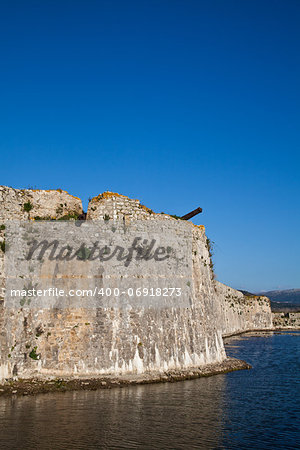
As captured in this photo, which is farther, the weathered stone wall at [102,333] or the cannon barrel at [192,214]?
the cannon barrel at [192,214]

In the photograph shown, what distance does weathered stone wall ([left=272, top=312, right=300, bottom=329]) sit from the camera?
82.3m

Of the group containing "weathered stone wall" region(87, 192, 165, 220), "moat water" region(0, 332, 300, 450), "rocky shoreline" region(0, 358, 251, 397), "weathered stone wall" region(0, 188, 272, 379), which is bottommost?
"moat water" region(0, 332, 300, 450)

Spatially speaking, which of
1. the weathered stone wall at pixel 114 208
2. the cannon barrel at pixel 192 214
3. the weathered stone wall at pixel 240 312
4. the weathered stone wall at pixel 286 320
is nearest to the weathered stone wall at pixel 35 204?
the weathered stone wall at pixel 114 208

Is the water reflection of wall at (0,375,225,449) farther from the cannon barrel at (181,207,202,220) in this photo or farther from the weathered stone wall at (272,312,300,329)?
the weathered stone wall at (272,312,300,329)

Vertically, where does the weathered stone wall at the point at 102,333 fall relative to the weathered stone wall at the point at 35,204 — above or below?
below

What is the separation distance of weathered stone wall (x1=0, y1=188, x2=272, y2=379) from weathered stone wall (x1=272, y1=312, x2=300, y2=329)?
2476 inches

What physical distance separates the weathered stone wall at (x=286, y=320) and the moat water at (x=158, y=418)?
6648 centimetres

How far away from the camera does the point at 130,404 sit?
1545cm

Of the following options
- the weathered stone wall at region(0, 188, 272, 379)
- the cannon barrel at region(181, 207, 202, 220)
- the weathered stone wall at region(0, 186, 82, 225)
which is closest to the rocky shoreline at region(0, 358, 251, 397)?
the weathered stone wall at region(0, 188, 272, 379)

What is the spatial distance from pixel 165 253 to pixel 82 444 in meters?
12.2

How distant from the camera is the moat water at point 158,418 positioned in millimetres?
11867

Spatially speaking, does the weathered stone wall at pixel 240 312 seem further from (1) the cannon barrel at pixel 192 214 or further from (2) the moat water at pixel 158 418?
(2) the moat water at pixel 158 418

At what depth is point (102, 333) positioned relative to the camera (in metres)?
18.9

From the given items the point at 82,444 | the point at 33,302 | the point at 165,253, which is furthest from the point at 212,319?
the point at 82,444
